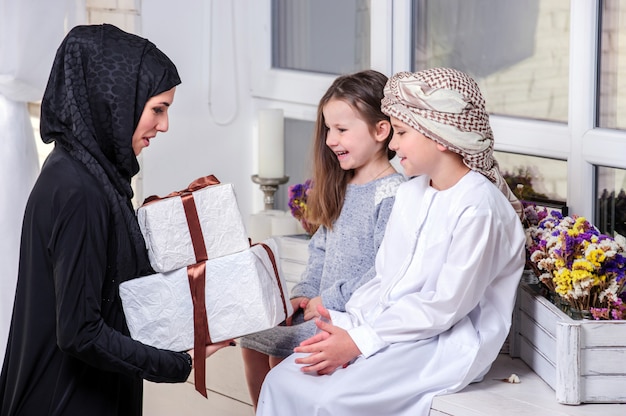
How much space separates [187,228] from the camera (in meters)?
2.01

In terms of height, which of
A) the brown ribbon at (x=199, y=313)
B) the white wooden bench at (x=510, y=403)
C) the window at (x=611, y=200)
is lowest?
the white wooden bench at (x=510, y=403)

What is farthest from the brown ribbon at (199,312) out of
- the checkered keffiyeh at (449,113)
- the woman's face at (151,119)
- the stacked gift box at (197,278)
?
the checkered keffiyeh at (449,113)

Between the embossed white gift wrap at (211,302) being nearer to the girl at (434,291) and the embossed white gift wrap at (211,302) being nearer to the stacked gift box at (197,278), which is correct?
the stacked gift box at (197,278)

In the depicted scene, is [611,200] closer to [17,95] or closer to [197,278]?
[197,278]

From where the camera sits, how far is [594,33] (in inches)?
101

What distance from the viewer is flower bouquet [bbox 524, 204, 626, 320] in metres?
2.04

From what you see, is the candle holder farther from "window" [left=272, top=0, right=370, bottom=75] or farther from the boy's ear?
the boy's ear

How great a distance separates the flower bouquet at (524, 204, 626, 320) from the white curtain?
1.85 m

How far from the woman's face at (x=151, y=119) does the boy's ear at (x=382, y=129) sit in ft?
2.22

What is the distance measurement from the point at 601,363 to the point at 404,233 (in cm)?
52

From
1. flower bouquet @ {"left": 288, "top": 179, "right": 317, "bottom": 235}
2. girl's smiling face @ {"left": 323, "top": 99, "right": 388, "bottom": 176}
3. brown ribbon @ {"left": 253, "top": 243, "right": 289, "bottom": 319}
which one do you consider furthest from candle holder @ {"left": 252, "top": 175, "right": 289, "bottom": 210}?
brown ribbon @ {"left": 253, "top": 243, "right": 289, "bottom": 319}

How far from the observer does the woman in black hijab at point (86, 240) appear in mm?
1817

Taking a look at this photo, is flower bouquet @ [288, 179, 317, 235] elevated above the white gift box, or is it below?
below

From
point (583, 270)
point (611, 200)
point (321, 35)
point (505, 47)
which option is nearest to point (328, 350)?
point (583, 270)
